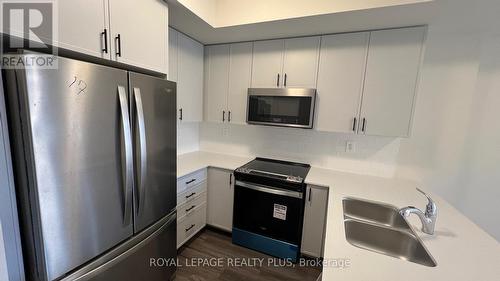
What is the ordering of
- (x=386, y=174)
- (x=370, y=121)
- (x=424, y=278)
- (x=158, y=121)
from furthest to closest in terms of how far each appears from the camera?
(x=386, y=174) < (x=370, y=121) < (x=158, y=121) < (x=424, y=278)

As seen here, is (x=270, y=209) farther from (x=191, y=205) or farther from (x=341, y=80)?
(x=341, y=80)

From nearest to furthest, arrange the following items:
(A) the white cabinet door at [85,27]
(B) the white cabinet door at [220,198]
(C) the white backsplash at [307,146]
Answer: (A) the white cabinet door at [85,27] → (C) the white backsplash at [307,146] → (B) the white cabinet door at [220,198]

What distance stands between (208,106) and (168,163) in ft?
3.99

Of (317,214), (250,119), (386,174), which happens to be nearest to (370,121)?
(386,174)

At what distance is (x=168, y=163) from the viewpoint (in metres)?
1.55

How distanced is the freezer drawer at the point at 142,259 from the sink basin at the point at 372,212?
136 centimetres

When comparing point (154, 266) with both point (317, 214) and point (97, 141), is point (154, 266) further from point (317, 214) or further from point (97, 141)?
point (317, 214)

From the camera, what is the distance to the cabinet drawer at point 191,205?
2.06 metres

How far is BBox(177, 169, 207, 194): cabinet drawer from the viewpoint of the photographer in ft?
6.52

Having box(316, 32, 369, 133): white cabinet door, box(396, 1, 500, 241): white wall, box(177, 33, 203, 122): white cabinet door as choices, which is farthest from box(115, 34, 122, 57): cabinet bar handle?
box(396, 1, 500, 241): white wall

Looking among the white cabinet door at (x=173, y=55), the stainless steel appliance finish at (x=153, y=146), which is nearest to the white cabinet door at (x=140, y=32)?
the stainless steel appliance finish at (x=153, y=146)

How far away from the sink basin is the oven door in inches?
17.7

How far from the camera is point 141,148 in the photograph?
1.24 metres

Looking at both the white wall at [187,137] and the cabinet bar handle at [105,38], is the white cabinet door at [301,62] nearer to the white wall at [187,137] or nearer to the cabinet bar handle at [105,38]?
the white wall at [187,137]
